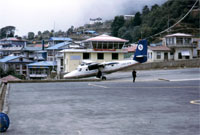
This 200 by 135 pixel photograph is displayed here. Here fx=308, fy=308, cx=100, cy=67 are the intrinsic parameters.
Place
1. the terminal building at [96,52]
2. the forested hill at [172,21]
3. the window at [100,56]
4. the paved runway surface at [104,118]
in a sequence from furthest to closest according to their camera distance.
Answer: the forested hill at [172,21] → the window at [100,56] → the terminal building at [96,52] → the paved runway surface at [104,118]

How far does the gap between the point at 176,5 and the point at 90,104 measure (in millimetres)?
115562

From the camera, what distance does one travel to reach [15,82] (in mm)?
39969

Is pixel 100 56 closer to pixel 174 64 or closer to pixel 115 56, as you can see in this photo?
pixel 115 56

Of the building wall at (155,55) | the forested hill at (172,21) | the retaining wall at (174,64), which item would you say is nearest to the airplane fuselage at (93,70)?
the retaining wall at (174,64)

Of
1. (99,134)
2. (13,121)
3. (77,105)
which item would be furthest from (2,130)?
(77,105)

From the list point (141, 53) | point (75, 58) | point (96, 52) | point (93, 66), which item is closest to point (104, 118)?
point (93, 66)

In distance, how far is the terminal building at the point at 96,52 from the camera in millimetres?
64938

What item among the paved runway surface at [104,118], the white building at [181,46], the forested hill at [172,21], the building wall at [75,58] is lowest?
the paved runway surface at [104,118]

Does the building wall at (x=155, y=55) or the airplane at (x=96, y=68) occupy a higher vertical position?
the building wall at (x=155, y=55)

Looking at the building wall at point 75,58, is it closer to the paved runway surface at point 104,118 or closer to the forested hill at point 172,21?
the forested hill at point 172,21

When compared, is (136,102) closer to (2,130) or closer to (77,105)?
(77,105)

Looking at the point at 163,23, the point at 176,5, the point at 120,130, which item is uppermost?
the point at 176,5

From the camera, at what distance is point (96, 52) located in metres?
65.8

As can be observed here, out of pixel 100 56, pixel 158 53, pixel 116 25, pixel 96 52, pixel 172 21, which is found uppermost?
pixel 116 25
